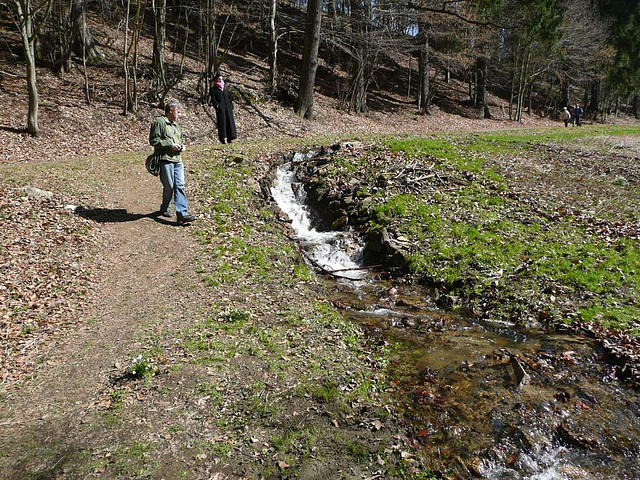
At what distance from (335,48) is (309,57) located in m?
12.5

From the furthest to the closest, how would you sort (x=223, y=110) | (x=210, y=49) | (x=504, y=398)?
(x=210, y=49) < (x=223, y=110) < (x=504, y=398)

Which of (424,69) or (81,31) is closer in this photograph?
(81,31)

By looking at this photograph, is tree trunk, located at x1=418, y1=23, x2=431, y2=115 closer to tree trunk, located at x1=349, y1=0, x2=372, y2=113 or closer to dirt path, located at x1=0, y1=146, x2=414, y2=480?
tree trunk, located at x1=349, y1=0, x2=372, y2=113

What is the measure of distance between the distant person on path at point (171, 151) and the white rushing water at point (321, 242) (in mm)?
2690

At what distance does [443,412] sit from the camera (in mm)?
5133

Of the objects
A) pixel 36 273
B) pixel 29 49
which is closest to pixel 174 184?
pixel 36 273

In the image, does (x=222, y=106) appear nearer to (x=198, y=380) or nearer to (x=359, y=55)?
(x=198, y=380)

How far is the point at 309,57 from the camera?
65.2 ft

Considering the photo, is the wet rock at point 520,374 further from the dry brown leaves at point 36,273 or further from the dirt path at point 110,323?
the dry brown leaves at point 36,273

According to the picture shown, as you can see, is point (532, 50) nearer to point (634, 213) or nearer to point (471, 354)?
point (634, 213)

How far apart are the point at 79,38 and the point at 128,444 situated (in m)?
19.1

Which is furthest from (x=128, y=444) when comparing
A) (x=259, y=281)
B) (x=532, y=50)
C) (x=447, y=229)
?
(x=532, y=50)

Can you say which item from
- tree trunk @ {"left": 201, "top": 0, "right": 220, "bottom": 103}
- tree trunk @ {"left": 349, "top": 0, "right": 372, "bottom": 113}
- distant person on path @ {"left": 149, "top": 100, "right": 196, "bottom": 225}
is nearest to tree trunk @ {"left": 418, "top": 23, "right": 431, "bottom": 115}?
tree trunk @ {"left": 349, "top": 0, "right": 372, "bottom": 113}

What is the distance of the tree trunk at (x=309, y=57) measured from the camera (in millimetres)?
19094
